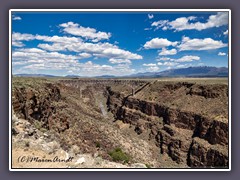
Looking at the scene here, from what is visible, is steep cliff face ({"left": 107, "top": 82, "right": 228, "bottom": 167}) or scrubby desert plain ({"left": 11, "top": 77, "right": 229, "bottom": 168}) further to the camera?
steep cliff face ({"left": 107, "top": 82, "right": 228, "bottom": 167})

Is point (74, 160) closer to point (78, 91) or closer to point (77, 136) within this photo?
point (77, 136)

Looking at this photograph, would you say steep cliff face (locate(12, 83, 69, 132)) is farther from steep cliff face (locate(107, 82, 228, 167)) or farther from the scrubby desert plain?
steep cliff face (locate(107, 82, 228, 167))

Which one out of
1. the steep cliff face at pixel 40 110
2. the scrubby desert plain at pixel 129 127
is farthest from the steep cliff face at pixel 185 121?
the steep cliff face at pixel 40 110

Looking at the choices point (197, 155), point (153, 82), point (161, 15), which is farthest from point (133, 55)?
point (153, 82)

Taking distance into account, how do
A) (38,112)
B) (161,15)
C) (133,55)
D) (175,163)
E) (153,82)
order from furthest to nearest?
(153,82), (175,163), (38,112), (133,55), (161,15)

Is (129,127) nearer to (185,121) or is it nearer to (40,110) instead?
(185,121)

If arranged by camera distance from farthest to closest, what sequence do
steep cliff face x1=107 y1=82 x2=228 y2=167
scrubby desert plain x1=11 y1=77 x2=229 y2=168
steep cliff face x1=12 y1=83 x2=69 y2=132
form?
steep cliff face x1=107 y1=82 x2=228 y2=167 < steep cliff face x1=12 y1=83 x2=69 y2=132 < scrubby desert plain x1=11 y1=77 x2=229 y2=168

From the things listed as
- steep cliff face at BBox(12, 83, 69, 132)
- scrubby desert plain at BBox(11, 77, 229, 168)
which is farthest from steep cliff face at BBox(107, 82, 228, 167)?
steep cliff face at BBox(12, 83, 69, 132)

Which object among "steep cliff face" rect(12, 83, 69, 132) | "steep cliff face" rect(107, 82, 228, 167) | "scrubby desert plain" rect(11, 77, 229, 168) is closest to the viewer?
"scrubby desert plain" rect(11, 77, 229, 168)

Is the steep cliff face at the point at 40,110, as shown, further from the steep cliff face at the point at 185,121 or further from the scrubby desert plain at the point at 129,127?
the steep cliff face at the point at 185,121
